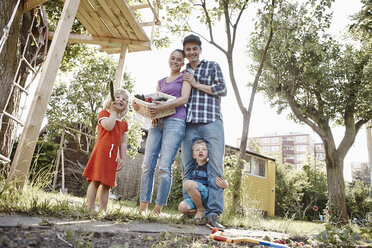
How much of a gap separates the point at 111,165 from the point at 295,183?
1843 cm

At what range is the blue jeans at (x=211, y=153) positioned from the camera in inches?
112

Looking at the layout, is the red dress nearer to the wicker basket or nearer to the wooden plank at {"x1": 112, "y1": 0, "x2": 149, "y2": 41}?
the wicker basket

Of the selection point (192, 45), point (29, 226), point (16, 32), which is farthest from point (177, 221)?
point (16, 32)

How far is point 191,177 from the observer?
3102 mm

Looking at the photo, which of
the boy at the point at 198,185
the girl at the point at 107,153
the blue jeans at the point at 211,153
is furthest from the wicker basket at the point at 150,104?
the boy at the point at 198,185

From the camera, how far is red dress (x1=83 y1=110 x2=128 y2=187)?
270cm

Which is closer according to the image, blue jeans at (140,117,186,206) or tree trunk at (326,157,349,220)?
blue jeans at (140,117,186,206)

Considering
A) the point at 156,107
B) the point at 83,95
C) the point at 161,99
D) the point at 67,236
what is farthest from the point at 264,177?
the point at 67,236

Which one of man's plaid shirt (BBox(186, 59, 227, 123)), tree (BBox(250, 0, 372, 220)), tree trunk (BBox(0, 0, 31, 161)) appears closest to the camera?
man's plaid shirt (BBox(186, 59, 227, 123))

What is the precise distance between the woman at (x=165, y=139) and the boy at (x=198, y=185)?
20cm

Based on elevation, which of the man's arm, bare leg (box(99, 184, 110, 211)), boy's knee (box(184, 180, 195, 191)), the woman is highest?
the man's arm

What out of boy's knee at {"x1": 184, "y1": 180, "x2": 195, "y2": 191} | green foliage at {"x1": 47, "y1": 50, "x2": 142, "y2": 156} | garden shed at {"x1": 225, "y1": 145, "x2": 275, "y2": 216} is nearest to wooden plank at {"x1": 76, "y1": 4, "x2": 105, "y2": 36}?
boy's knee at {"x1": 184, "y1": 180, "x2": 195, "y2": 191}

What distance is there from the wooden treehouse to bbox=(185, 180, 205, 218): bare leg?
4.85 feet

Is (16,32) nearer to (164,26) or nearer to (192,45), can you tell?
(192,45)
